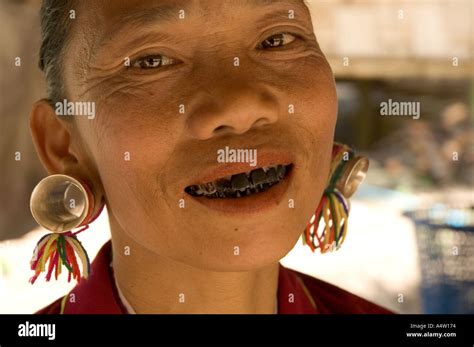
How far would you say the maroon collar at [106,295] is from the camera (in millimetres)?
1386

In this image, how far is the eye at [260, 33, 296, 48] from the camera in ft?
4.21

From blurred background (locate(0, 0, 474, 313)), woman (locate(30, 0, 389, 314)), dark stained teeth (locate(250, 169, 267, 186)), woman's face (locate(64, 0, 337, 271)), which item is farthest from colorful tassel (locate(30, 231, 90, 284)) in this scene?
blurred background (locate(0, 0, 474, 313))

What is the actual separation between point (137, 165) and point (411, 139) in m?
1.92

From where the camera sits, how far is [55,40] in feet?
4.36

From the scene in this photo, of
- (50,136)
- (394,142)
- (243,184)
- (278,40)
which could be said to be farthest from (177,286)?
(394,142)

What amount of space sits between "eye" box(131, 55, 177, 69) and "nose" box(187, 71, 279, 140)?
91mm

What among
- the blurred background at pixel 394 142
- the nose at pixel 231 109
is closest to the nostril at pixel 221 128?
the nose at pixel 231 109

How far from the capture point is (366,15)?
9.12 feet

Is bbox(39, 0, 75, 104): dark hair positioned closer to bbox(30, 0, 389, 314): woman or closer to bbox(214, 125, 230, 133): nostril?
bbox(30, 0, 389, 314): woman

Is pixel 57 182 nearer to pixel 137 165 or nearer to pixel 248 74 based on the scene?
pixel 137 165

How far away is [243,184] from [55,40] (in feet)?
1.41

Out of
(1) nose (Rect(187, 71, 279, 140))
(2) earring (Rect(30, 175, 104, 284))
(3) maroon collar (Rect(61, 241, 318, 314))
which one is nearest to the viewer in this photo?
(1) nose (Rect(187, 71, 279, 140))

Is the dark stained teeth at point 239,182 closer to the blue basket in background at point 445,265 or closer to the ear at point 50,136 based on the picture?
the ear at point 50,136
